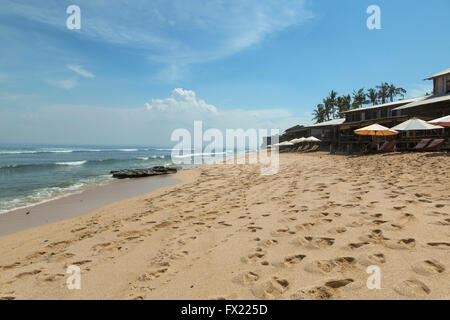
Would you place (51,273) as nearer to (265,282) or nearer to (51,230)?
(265,282)

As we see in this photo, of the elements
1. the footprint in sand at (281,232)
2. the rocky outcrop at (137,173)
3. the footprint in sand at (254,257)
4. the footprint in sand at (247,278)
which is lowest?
the rocky outcrop at (137,173)

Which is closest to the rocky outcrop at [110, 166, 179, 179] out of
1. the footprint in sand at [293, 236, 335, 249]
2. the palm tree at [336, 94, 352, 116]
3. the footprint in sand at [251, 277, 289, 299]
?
the footprint in sand at [293, 236, 335, 249]

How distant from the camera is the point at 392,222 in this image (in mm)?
3465

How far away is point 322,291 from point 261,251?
3.50 ft

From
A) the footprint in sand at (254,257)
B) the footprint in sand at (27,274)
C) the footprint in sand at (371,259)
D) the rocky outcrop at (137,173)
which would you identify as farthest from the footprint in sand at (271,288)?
the rocky outcrop at (137,173)

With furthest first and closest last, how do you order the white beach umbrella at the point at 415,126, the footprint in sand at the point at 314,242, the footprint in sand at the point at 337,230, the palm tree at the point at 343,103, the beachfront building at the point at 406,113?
the palm tree at the point at 343,103
the beachfront building at the point at 406,113
the white beach umbrella at the point at 415,126
the footprint in sand at the point at 337,230
the footprint in sand at the point at 314,242

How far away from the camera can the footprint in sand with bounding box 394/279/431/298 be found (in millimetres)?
1961

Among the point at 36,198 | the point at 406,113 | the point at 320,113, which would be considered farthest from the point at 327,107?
the point at 36,198

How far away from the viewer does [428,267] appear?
2.29 metres

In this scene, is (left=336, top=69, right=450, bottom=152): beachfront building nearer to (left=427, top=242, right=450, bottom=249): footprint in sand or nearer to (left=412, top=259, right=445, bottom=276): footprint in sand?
(left=427, top=242, right=450, bottom=249): footprint in sand

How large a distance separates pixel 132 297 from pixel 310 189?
5.28 meters

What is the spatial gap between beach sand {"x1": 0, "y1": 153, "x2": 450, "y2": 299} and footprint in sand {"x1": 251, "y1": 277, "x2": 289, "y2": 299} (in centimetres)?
1

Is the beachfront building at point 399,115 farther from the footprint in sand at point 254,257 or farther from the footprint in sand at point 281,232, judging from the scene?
the footprint in sand at point 254,257

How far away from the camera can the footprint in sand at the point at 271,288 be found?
87.2 inches
